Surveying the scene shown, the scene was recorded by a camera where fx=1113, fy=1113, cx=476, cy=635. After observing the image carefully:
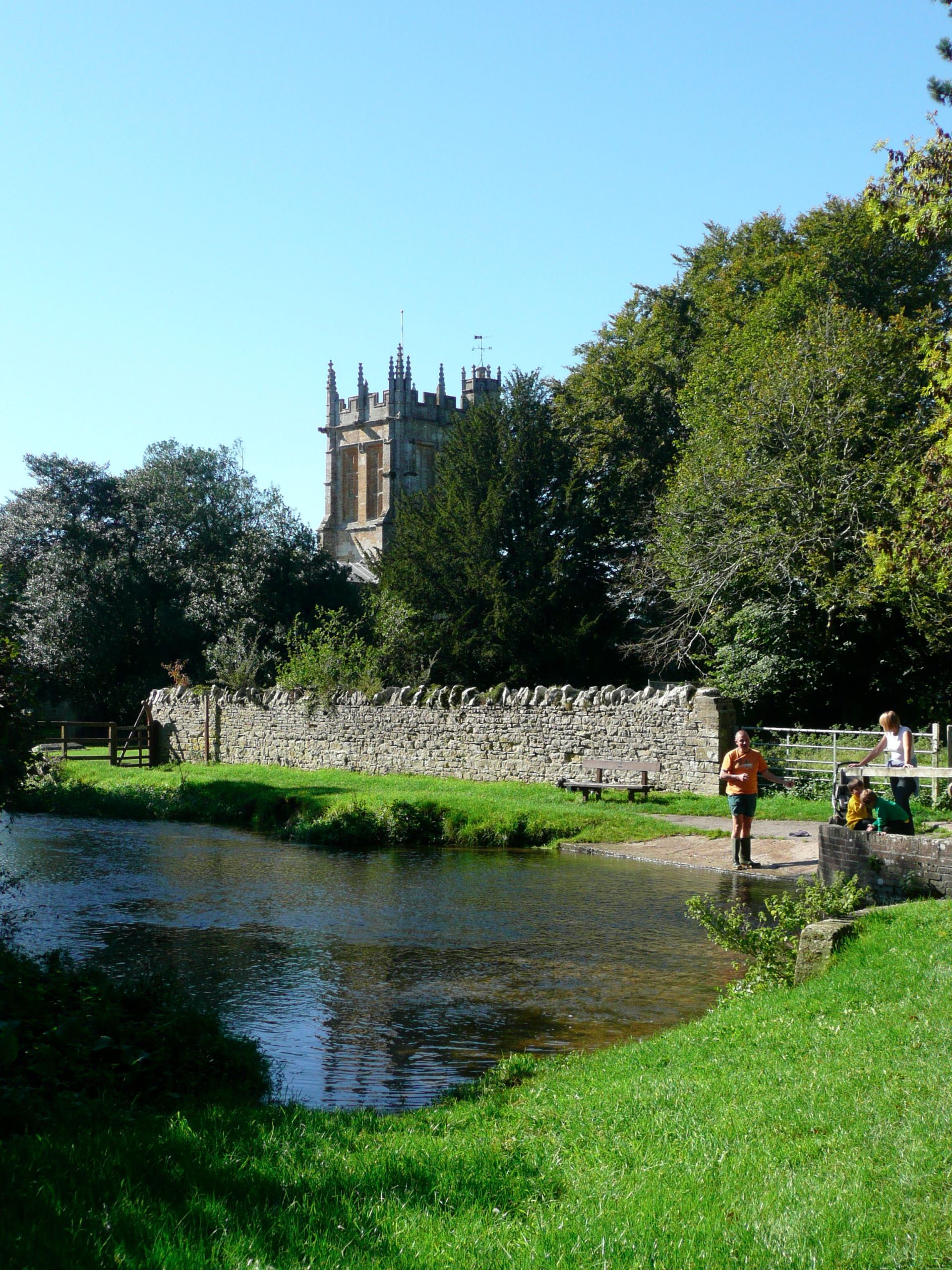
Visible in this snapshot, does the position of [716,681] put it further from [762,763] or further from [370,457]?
[370,457]

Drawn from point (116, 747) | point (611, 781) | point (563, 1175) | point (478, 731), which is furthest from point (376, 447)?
point (563, 1175)

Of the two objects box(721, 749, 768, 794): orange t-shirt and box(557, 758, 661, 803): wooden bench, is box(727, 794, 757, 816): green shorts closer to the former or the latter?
box(721, 749, 768, 794): orange t-shirt

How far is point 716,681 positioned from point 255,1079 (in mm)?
18893

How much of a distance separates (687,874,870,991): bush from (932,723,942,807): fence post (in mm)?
7364

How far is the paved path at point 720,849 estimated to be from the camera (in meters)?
14.4

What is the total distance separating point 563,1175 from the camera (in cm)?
439

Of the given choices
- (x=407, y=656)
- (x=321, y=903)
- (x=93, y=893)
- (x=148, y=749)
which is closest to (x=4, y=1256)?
(x=321, y=903)

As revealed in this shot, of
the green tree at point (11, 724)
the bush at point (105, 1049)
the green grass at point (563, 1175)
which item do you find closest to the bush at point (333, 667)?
the green tree at point (11, 724)

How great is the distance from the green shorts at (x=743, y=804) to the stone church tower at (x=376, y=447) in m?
55.9

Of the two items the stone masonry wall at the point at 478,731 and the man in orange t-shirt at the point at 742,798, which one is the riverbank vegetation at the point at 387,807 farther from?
the man in orange t-shirt at the point at 742,798

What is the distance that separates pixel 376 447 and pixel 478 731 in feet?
175

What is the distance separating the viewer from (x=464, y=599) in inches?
1401

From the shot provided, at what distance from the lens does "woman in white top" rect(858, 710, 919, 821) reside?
1283 cm

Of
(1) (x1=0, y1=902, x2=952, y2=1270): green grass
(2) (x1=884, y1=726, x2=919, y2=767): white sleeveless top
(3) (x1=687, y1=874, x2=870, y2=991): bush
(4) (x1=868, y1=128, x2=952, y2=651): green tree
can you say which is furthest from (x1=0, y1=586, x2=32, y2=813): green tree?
(4) (x1=868, y1=128, x2=952, y2=651): green tree
